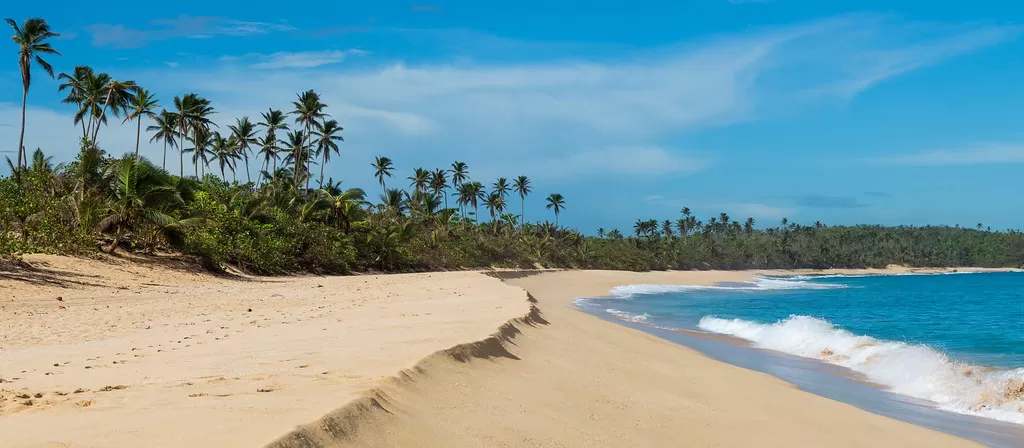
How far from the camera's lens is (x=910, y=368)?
12852 mm

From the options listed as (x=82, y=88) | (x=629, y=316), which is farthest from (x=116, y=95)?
(x=629, y=316)

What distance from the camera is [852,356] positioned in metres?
15.5

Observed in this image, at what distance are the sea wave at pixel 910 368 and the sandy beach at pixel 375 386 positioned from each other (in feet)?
8.10

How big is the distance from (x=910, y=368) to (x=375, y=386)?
445 inches

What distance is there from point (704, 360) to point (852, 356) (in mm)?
4861

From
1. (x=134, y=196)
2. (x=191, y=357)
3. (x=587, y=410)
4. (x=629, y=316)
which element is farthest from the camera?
(x=134, y=196)

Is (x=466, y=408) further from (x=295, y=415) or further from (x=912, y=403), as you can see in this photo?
(x=912, y=403)

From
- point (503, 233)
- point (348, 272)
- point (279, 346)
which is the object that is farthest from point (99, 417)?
point (503, 233)

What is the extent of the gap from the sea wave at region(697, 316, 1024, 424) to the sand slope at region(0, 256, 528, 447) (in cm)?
703

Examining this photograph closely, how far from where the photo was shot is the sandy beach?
4.41 meters

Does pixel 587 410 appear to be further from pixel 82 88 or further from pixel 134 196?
pixel 82 88

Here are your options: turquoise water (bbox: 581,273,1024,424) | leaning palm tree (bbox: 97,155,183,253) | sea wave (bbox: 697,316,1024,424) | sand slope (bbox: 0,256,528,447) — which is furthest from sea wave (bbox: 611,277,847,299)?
sand slope (bbox: 0,256,528,447)

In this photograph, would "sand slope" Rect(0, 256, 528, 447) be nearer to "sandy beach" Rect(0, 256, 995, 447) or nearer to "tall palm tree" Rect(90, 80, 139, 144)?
"sandy beach" Rect(0, 256, 995, 447)

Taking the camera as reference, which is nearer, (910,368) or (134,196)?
(910,368)
